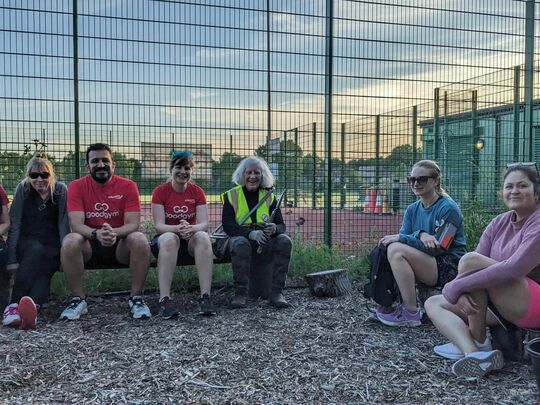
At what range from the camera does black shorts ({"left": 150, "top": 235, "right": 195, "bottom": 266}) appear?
4.43 m

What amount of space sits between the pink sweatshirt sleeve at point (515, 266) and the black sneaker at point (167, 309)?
214 cm

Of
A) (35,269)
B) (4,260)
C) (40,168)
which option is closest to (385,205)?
(40,168)

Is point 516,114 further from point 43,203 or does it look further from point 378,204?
point 43,203

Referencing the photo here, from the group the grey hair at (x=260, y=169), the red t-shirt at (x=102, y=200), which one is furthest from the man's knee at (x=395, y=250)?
the red t-shirt at (x=102, y=200)

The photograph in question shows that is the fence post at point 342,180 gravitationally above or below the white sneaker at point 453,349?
above

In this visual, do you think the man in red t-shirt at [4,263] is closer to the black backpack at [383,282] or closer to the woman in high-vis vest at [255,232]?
the woman in high-vis vest at [255,232]

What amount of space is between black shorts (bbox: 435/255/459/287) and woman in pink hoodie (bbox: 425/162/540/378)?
0.56 meters

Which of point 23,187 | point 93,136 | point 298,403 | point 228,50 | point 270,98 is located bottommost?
point 298,403

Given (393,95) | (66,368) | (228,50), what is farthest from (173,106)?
(66,368)

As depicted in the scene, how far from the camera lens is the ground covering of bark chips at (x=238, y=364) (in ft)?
8.71

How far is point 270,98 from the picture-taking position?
5.67 metres

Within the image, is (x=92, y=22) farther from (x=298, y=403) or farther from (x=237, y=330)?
(x=298, y=403)

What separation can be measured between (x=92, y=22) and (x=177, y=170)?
180 centimetres

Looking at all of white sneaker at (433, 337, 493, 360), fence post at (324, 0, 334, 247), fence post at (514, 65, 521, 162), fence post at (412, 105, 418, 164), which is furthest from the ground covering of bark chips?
fence post at (514, 65, 521, 162)
